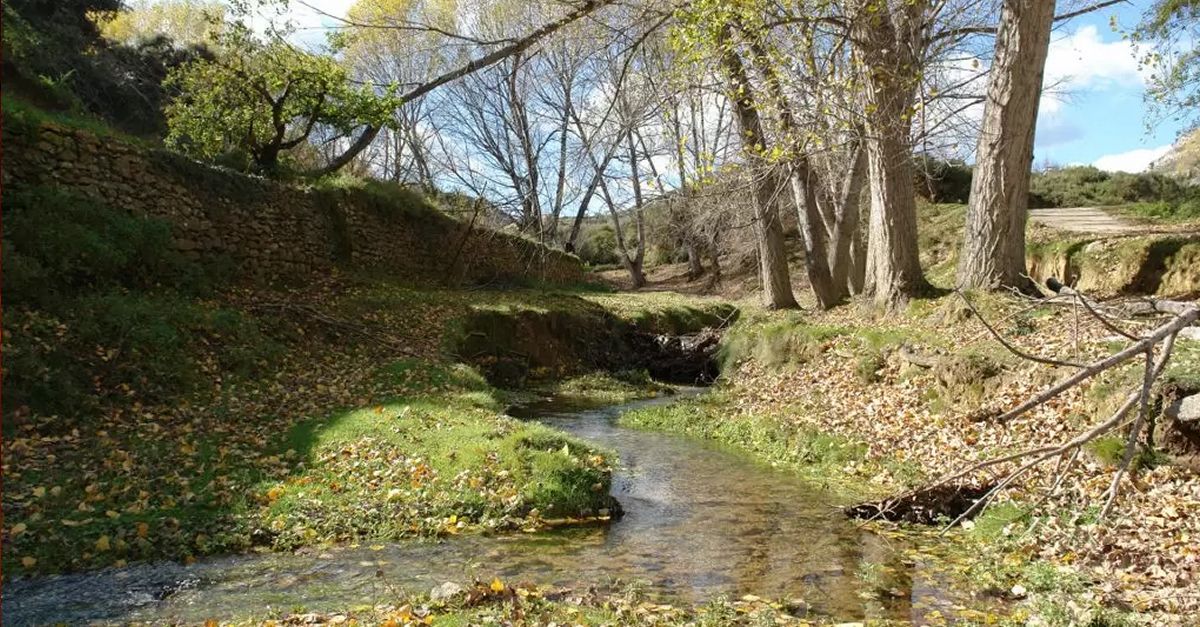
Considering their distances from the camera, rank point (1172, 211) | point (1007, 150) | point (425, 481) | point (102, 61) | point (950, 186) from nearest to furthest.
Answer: point (425, 481)
point (1007, 150)
point (1172, 211)
point (102, 61)
point (950, 186)

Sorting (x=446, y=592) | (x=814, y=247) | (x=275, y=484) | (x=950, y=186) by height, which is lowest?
(x=446, y=592)

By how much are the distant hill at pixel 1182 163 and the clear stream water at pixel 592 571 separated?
78.9 feet

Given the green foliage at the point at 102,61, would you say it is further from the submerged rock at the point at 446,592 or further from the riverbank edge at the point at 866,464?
the submerged rock at the point at 446,592

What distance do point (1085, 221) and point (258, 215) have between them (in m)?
19.1

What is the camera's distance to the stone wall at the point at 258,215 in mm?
12719

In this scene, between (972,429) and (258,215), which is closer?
(972,429)

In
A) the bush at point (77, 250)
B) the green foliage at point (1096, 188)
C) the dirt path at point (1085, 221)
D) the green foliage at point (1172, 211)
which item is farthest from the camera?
the green foliage at point (1096, 188)

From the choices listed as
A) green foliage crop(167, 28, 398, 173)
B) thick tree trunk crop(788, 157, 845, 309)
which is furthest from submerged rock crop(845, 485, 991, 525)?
green foliage crop(167, 28, 398, 173)

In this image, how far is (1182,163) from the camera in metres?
28.5

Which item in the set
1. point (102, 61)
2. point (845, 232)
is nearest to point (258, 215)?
point (102, 61)

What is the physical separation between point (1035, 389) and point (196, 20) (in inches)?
1285

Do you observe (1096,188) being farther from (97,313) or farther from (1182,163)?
(97,313)

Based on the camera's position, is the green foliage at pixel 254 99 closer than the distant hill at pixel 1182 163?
Yes

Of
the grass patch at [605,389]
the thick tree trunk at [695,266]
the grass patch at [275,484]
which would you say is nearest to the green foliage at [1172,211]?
the grass patch at [605,389]
